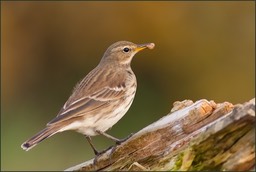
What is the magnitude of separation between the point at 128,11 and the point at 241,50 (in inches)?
110

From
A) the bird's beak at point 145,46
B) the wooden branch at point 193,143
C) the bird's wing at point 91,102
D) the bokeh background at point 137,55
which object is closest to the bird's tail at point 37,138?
the bird's wing at point 91,102

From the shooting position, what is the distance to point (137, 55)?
1753cm

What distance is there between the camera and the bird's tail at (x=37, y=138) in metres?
9.16

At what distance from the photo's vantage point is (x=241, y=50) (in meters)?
17.7

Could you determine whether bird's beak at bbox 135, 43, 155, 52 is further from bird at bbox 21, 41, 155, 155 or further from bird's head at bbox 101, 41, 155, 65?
bird at bbox 21, 41, 155, 155

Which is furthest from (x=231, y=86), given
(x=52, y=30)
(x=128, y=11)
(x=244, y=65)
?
(x=52, y=30)

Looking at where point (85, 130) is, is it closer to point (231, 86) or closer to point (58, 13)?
point (231, 86)

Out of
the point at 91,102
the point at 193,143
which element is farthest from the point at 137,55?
the point at 193,143

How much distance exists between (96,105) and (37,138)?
112cm

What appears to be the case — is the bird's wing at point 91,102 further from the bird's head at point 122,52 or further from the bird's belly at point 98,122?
the bird's head at point 122,52

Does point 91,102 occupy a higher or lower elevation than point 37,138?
higher

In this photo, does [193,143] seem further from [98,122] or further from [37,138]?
[98,122]

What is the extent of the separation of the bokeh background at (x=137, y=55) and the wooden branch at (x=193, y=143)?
6.41 metres

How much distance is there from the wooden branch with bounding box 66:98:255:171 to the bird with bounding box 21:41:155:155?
606 millimetres
